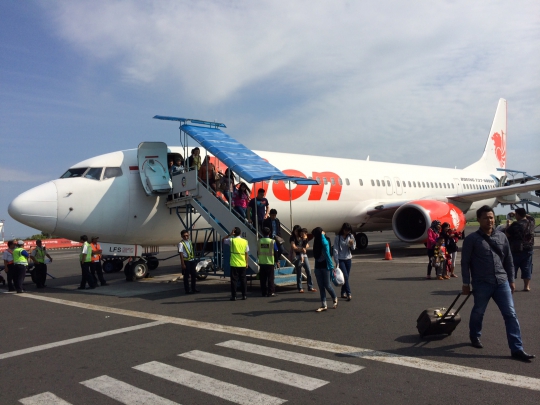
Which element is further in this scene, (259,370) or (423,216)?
(423,216)

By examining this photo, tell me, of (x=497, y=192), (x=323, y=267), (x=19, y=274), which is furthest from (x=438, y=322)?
(x=497, y=192)

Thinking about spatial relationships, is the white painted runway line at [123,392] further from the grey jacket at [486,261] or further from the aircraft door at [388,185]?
the aircraft door at [388,185]

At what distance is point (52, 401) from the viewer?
4254 mm

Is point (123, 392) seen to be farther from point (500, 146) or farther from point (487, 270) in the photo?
point (500, 146)

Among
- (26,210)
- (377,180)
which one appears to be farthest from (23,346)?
(377,180)

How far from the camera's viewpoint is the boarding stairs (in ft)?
34.5

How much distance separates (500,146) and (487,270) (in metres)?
29.5

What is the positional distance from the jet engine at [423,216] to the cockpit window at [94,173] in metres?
10.5

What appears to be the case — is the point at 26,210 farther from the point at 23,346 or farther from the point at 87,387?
the point at 87,387

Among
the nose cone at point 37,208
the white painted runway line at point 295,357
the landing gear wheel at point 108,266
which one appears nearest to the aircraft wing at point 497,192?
the landing gear wheel at point 108,266

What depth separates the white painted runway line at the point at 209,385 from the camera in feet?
13.3

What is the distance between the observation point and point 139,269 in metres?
13.3

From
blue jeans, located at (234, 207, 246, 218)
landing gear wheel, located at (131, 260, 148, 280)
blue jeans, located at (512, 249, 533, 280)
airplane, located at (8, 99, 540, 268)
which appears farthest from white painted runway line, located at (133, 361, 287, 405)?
landing gear wheel, located at (131, 260, 148, 280)

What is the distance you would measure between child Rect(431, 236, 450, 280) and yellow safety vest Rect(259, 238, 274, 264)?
4.27 m
